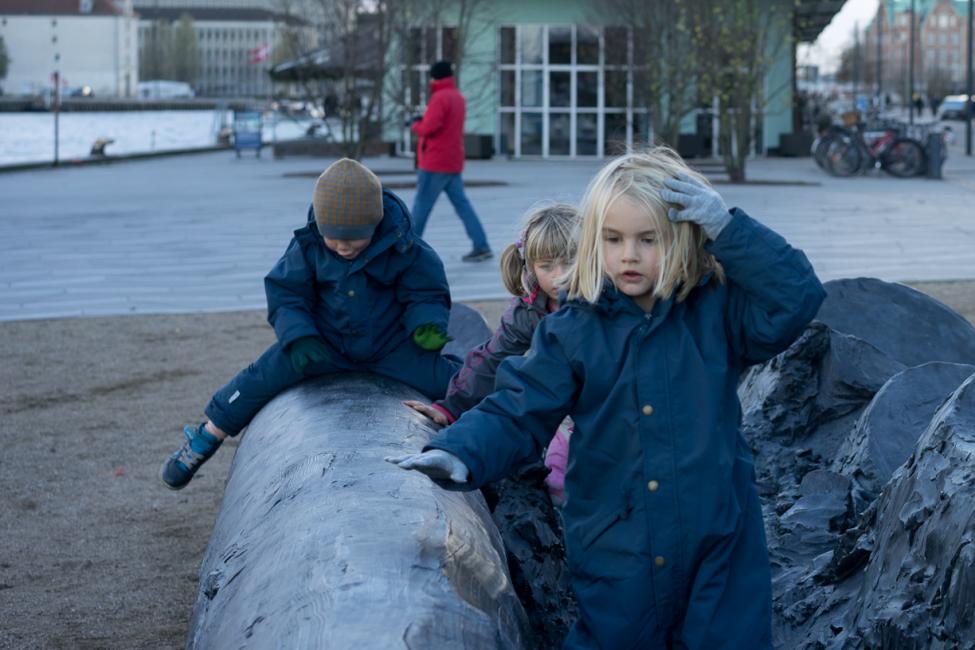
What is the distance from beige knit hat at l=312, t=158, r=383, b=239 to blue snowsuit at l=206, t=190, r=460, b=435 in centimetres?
12

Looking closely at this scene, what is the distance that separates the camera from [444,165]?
13250 millimetres

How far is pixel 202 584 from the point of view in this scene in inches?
123

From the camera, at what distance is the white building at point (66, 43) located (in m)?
162

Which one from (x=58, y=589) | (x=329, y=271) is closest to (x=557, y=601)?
(x=329, y=271)

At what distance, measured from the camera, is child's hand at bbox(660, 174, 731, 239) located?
9.15 feet

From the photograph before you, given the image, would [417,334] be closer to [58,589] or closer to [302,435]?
[302,435]

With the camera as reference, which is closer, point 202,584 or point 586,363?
point 586,363

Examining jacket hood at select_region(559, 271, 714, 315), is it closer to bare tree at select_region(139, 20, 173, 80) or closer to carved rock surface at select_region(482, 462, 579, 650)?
carved rock surface at select_region(482, 462, 579, 650)

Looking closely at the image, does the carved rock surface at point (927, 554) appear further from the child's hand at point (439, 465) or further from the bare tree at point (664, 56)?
the bare tree at point (664, 56)

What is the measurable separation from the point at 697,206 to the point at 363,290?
1938 mm

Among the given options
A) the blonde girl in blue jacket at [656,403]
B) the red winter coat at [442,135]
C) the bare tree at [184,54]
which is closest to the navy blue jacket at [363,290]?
the blonde girl in blue jacket at [656,403]

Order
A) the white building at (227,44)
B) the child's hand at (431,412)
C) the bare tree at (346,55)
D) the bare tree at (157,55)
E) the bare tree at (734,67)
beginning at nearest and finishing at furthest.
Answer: the child's hand at (431,412) → the bare tree at (734,67) → the bare tree at (346,55) → the white building at (227,44) → the bare tree at (157,55)

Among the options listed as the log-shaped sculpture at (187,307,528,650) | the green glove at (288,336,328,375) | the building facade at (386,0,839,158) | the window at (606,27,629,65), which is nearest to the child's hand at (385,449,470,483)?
the log-shaped sculpture at (187,307,528,650)

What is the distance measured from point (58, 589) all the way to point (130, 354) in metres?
4.14
